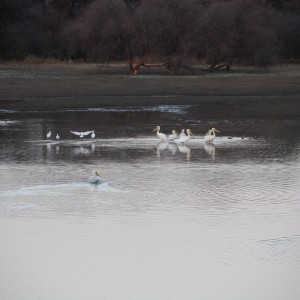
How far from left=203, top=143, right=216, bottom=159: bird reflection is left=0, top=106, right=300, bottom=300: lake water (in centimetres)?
2

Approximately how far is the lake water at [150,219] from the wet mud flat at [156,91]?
7319 mm

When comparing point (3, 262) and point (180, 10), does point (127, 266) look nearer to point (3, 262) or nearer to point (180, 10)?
point (3, 262)

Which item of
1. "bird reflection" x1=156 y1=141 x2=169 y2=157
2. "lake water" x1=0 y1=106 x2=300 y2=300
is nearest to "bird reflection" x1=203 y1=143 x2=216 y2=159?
"lake water" x1=0 y1=106 x2=300 y2=300

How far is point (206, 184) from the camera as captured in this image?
639 inches

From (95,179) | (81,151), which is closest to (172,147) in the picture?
(81,151)

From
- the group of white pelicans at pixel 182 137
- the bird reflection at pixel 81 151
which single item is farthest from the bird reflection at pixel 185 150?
the bird reflection at pixel 81 151

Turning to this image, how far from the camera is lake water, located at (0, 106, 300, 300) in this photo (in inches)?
416

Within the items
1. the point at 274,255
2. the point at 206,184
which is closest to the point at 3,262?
the point at 274,255

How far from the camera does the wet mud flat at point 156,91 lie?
1196 inches

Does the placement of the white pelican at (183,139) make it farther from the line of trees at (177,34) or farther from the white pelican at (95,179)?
the line of trees at (177,34)

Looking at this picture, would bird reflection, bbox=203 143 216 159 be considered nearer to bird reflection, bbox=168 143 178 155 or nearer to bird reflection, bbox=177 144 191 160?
bird reflection, bbox=177 144 191 160

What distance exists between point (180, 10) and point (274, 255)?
3270 centimetres

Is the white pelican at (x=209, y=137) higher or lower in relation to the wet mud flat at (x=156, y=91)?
higher

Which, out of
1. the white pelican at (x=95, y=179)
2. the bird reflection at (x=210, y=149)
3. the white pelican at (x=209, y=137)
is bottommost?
the bird reflection at (x=210, y=149)
